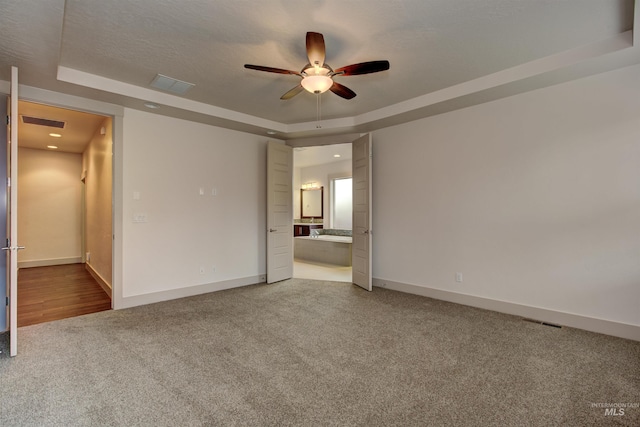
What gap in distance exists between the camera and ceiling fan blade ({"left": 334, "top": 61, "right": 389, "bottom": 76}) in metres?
2.45

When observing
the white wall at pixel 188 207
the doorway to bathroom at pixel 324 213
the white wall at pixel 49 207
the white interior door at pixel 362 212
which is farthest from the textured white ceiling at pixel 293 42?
the white wall at pixel 49 207

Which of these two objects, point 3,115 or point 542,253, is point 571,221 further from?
point 3,115

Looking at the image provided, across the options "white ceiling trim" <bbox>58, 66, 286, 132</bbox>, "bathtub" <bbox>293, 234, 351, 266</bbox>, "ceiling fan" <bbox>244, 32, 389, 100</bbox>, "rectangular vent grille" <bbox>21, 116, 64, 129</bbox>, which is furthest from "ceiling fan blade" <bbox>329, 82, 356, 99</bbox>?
"rectangular vent grille" <bbox>21, 116, 64, 129</bbox>

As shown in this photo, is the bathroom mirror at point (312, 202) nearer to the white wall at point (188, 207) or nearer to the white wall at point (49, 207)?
the white wall at point (188, 207)

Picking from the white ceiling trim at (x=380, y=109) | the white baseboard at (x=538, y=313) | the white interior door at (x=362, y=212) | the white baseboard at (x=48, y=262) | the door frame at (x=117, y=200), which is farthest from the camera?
the white baseboard at (x=48, y=262)

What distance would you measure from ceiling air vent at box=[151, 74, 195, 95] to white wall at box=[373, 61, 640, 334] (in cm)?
308

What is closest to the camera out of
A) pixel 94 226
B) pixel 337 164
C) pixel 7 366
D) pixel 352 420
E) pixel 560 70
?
pixel 352 420

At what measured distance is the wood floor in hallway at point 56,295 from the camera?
380cm

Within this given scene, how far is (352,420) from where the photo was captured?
1.83 m

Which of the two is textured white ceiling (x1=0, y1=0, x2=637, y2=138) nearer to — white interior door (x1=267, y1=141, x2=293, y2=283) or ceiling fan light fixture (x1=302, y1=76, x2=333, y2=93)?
ceiling fan light fixture (x1=302, y1=76, x2=333, y2=93)

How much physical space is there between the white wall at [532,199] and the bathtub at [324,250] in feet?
7.31

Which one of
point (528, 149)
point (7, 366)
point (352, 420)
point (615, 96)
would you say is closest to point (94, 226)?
point (7, 366)

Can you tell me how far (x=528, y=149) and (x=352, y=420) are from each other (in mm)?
3468

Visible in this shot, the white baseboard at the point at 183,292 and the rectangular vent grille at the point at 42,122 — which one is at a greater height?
the rectangular vent grille at the point at 42,122
